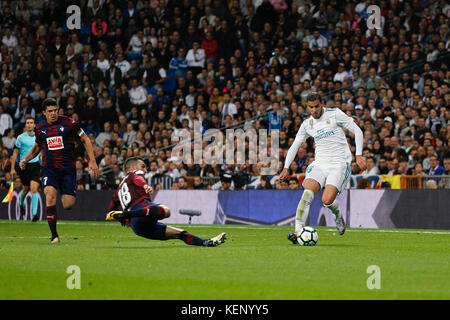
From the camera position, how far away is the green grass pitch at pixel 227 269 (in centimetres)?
797

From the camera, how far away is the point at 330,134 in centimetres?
1479

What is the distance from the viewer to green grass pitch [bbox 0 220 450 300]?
26.1ft

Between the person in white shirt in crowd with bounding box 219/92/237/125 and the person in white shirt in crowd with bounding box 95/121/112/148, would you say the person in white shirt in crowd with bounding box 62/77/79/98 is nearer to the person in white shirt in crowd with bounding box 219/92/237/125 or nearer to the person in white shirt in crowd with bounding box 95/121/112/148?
the person in white shirt in crowd with bounding box 95/121/112/148

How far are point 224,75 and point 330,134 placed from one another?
583 inches

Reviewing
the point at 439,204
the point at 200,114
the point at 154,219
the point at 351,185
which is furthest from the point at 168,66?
the point at 154,219

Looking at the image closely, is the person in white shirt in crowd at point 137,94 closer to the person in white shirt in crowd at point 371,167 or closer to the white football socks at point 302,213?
the person in white shirt in crowd at point 371,167

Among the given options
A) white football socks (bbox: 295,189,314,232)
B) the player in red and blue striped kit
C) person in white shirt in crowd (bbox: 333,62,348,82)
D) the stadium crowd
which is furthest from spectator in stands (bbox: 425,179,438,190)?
the player in red and blue striped kit

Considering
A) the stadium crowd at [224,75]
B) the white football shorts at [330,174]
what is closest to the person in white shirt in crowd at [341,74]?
the stadium crowd at [224,75]

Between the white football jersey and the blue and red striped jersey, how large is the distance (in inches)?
147

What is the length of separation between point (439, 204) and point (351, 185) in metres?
2.86

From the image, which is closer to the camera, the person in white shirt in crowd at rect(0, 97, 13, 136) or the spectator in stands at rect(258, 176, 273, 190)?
the spectator in stands at rect(258, 176, 273, 190)

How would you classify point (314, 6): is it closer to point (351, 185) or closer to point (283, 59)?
point (283, 59)

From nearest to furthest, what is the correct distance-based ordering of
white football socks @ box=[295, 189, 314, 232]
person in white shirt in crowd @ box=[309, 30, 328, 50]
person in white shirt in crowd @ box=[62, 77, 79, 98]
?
1. white football socks @ box=[295, 189, 314, 232]
2. person in white shirt in crowd @ box=[309, 30, 328, 50]
3. person in white shirt in crowd @ box=[62, 77, 79, 98]

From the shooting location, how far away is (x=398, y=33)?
86.2ft
